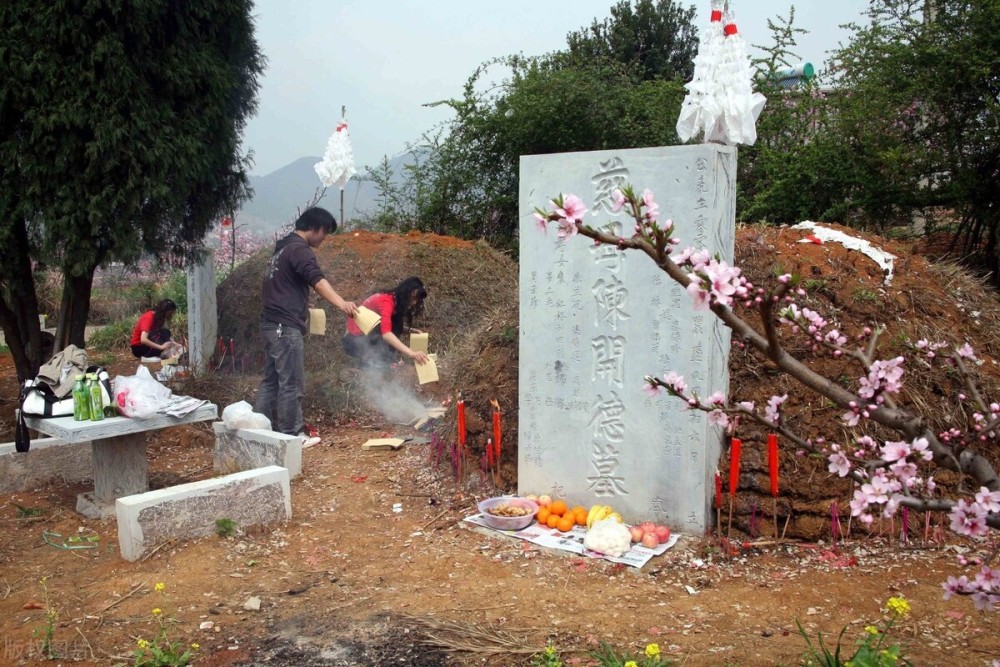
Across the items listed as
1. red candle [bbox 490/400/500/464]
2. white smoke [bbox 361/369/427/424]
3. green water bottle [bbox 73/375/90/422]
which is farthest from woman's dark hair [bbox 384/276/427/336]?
green water bottle [bbox 73/375/90/422]

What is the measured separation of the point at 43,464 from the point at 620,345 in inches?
177

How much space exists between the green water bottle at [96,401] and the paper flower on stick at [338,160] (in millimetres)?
6151

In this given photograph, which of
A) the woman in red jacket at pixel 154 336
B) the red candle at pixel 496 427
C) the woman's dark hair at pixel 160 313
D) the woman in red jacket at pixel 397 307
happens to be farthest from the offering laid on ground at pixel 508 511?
the woman's dark hair at pixel 160 313

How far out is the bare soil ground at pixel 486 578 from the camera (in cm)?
344

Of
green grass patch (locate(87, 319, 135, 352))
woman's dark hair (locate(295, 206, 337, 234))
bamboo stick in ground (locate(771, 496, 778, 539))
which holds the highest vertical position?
woman's dark hair (locate(295, 206, 337, 234))

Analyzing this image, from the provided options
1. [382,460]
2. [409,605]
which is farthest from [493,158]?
[409,605]

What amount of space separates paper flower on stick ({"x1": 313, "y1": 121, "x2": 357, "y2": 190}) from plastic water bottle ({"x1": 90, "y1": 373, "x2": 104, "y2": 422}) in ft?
20.2

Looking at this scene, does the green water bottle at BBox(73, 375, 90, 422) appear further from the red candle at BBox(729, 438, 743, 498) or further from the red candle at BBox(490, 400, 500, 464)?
the red candle at BBox(729, 438, 743, 498)

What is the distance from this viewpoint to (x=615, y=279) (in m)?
4.68

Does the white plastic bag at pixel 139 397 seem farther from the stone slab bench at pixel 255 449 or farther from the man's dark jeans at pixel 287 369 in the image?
the man's dark jeans at pixel 287 369

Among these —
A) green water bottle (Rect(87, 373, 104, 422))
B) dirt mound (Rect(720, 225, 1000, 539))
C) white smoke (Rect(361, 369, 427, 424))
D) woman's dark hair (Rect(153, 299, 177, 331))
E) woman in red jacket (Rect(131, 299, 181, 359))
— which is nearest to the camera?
dirt mound (Rect(720, 225, 1000, 539))

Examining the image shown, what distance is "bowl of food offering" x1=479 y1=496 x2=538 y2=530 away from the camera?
4777mm

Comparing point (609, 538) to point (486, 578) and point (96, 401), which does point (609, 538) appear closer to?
point (486, 578)

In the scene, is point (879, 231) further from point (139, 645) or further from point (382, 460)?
point (139, 645)
